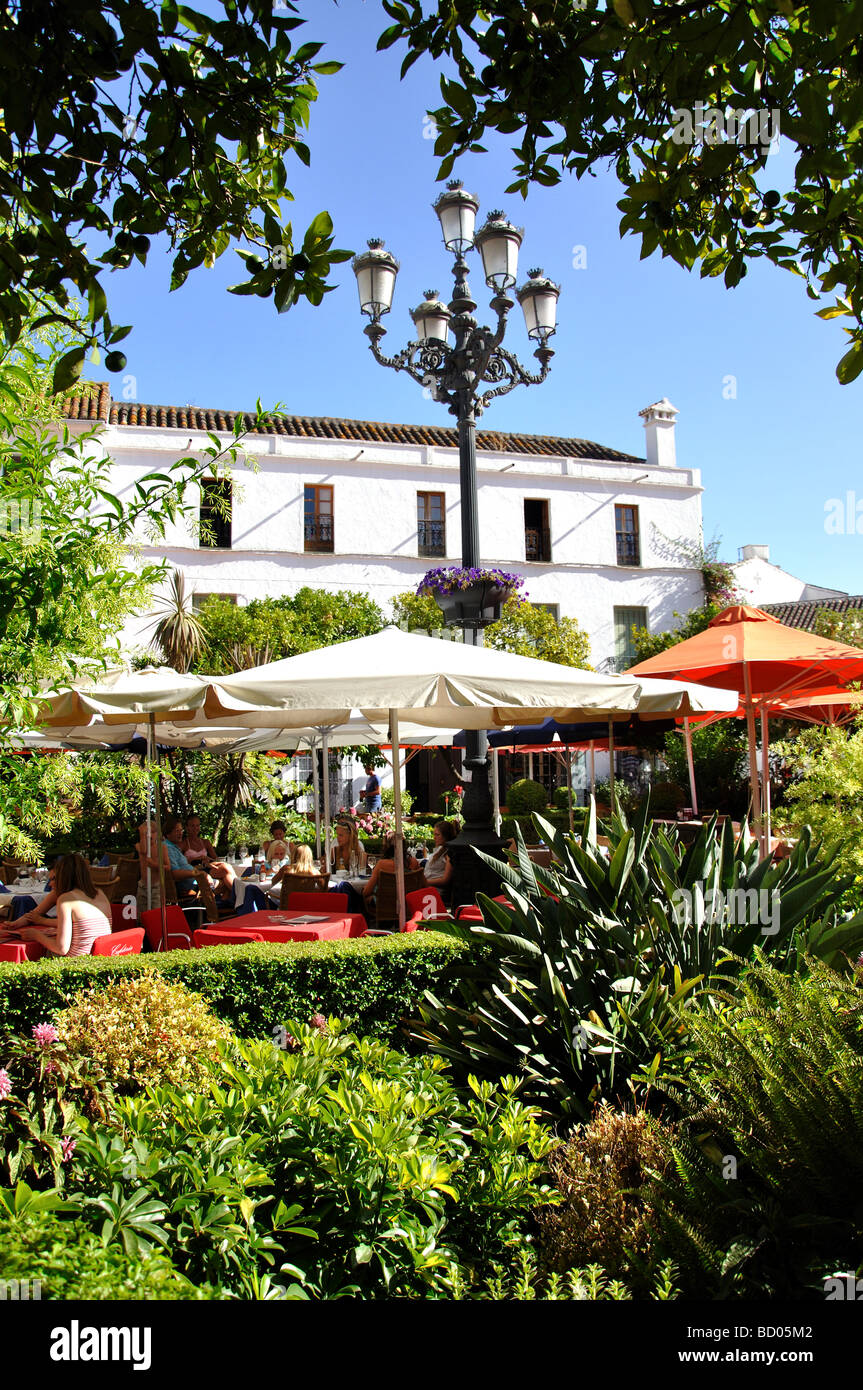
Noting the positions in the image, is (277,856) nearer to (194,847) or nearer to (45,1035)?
(194,847)

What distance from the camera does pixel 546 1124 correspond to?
3.32 meters

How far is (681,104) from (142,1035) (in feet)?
11.7

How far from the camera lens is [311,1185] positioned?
2.49 metres

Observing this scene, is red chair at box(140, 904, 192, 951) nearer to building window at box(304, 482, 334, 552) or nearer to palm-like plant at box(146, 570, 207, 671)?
palm-like plant at box(146, 570, 207, 671)

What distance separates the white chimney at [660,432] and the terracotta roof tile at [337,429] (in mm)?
576

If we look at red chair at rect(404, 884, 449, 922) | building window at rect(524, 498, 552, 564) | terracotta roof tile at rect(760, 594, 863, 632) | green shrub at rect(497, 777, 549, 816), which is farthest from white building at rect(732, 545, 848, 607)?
red chair at rect(404, 884, 449, 922)

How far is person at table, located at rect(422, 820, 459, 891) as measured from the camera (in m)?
8.58

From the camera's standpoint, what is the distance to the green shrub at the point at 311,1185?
2.17 meters

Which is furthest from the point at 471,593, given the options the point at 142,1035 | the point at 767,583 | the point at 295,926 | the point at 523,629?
the point at 767,583

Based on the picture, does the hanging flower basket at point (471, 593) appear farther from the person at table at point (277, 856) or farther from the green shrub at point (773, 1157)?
the green shrub at point (773, 1157)

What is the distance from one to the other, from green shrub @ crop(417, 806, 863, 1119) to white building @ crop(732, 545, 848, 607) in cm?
2840

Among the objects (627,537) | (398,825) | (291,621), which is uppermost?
(627,537)

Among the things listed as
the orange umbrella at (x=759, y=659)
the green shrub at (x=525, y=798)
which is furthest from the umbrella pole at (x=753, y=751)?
the green shrub at (x=525, y=798)
